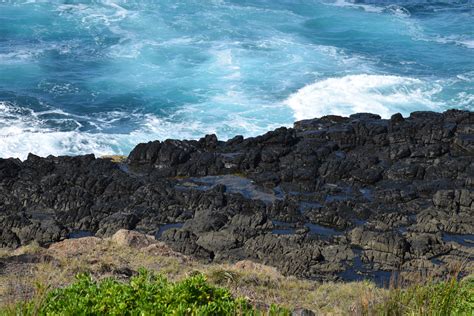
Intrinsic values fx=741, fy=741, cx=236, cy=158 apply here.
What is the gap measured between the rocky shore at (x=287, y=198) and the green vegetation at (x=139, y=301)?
1154 centimetres

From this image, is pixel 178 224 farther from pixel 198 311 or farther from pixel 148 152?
Answer: pixel 198 311

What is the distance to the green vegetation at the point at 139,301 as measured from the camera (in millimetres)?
11930

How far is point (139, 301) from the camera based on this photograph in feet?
41.1

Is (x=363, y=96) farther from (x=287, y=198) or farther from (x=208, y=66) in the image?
(x=287, y=198)

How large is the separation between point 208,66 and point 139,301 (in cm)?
4168

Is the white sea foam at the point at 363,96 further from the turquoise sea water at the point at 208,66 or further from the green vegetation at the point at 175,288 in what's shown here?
the green vegetation at the point at 175,288

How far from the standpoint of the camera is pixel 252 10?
67.1 metres

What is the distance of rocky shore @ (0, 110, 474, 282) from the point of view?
25.5 meters

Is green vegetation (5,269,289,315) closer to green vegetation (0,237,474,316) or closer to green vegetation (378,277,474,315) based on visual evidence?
green vegetation (0,237,474,316)

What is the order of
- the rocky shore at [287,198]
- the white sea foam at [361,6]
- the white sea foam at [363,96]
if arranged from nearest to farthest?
1. the rocky shore at [287,198]
2. the white sea foam at [363,96]
3. the white sea foam at [361,6]

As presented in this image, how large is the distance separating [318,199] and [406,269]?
19.3 feet

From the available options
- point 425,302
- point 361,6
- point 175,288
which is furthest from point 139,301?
point 361,6

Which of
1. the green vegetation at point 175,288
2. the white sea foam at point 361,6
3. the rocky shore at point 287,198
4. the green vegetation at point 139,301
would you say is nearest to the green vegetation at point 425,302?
the green vegetation at point 175,288

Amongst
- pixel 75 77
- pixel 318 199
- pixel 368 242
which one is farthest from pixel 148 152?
pixel 75 77
